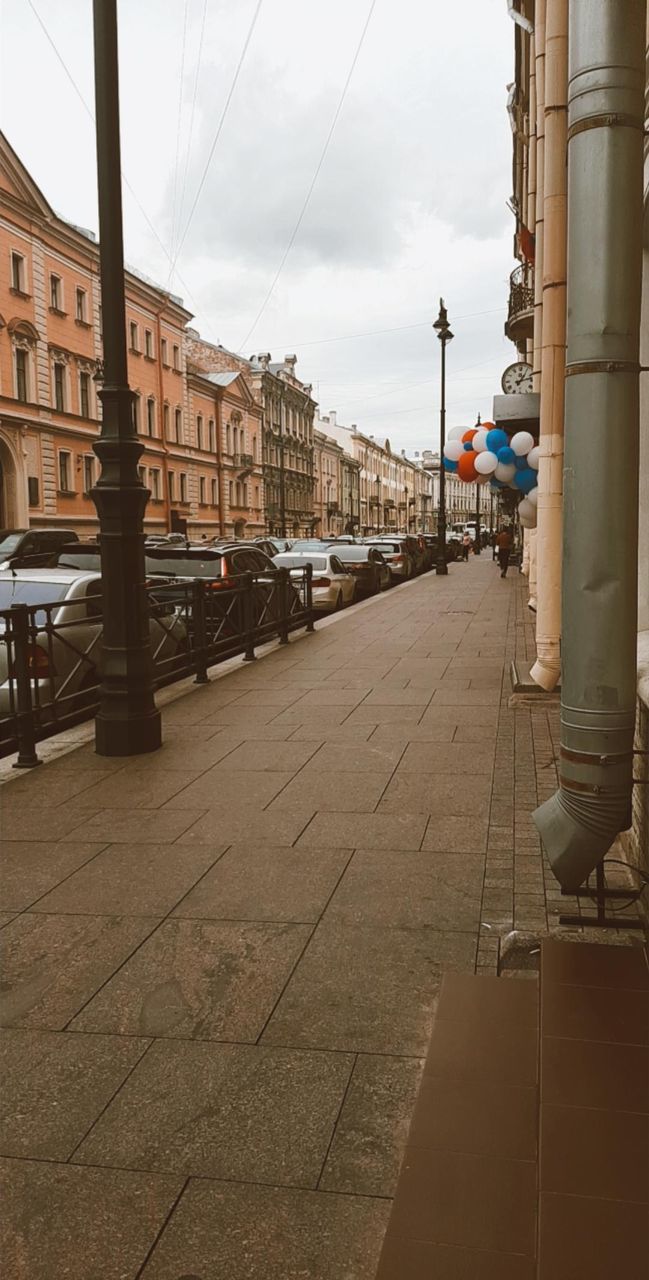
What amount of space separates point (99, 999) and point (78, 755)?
3791 millimetres

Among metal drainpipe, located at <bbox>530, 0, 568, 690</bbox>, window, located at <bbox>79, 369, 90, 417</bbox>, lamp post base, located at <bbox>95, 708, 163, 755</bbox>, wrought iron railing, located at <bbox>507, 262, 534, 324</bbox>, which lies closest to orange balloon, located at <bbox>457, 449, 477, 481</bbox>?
metal drainpipe, located at <bbox>530, 0, 568, 690</bbox>

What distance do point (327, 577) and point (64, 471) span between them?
24.8 meters

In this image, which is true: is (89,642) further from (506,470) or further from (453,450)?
(453,450)

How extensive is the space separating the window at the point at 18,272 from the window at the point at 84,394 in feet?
16.6

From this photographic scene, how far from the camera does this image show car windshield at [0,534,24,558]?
18.9 meters

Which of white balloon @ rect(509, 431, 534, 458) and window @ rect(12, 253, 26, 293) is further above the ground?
window @ rect(12, 253, 26, 293)

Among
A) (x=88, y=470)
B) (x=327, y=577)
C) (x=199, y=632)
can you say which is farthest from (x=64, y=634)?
(x=88, y=470)

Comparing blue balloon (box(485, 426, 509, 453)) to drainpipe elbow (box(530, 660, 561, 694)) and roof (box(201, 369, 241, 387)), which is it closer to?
drainpipe elbow (box(530, 660, 561, 694))

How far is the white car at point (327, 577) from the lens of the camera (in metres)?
20.1

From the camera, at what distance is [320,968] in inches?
142

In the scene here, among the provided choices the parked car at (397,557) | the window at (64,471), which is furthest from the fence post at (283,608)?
the window at (64,471)

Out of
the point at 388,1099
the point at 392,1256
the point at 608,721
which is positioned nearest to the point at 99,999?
the point at 388,1099

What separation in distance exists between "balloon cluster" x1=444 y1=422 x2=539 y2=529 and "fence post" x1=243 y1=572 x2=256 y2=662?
115 inches

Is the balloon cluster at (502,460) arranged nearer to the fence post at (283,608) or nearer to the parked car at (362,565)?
the fence post at (283,608)
